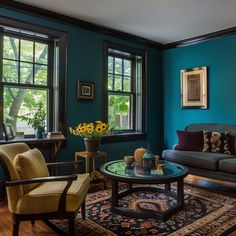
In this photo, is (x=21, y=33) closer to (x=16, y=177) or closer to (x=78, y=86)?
A: (x=78, y=86)

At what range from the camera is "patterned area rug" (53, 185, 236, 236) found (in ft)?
7.43

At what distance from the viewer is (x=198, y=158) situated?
367 cm

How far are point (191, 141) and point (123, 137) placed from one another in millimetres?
1233

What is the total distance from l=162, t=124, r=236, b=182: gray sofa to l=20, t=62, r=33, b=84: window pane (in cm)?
251

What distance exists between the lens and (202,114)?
4746 mm

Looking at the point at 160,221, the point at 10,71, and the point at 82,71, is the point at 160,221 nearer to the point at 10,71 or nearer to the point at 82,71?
the point at 82,71

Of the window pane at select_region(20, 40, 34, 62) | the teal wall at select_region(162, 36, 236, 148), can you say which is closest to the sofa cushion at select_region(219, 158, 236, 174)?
the teal wall at select_region(162, 36, 236, 148)

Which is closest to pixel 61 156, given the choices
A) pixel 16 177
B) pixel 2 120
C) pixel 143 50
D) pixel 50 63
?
pixel 2 120

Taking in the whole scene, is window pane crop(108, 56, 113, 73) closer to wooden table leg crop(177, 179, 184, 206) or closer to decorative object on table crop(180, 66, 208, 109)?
decorative object on table crop(180, 66, 208, 109)

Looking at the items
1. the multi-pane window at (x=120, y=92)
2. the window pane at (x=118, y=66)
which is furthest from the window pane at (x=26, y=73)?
the window pane at (x=118, y=66)

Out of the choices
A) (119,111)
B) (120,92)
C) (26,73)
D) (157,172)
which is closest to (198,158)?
(157,172)

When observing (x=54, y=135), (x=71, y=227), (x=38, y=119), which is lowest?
(x=71, y=227)

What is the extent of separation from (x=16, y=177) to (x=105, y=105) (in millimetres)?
2546

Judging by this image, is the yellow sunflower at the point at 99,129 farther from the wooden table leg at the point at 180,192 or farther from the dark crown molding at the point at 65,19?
the dark crown molding at the point at 65,19
